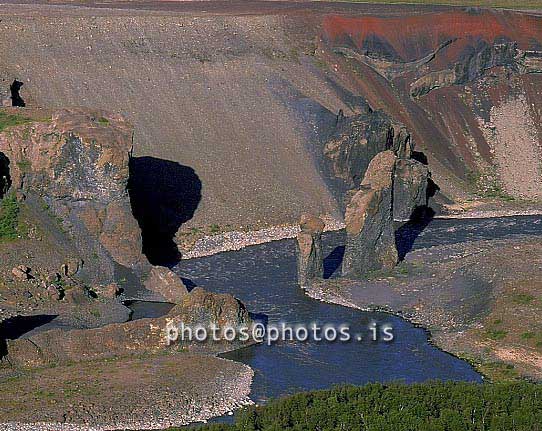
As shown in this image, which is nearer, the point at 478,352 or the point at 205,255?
the point at 478,352

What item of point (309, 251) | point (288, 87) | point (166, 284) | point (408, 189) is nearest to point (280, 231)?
point (408, 189)

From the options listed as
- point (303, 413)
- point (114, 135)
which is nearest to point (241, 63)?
point (114, 135)

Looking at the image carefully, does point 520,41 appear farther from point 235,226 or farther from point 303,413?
point 303,413

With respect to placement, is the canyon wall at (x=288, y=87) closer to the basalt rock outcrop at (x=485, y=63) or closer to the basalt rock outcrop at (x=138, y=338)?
the basalt rock outcrop at (x=485, y=63)

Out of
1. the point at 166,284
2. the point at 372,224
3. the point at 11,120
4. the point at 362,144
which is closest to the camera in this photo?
the point at 166,284

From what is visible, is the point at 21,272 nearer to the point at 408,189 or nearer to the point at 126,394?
the point at 126,394

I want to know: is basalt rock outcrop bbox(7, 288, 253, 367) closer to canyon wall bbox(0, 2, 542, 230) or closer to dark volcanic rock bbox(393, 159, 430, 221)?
canyon wall bbox(0, 2, 542, 230)
